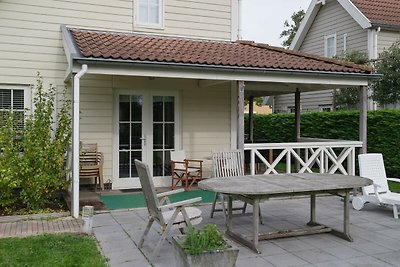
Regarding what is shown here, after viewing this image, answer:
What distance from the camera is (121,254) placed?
4898 mm

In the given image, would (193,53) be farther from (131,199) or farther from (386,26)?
(386,26)

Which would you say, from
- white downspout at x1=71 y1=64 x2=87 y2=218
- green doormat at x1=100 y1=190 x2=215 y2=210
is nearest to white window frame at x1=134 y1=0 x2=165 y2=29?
white downspout at x1=71 y1=64 x2=87 y2=218

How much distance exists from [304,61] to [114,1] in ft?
14.7

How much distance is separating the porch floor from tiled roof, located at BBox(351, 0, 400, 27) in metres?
9.90

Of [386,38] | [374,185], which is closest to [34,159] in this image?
[374,185]

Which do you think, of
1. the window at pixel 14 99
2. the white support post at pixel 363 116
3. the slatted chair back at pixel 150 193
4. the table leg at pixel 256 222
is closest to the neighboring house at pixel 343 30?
the white support post at pixel 363 116

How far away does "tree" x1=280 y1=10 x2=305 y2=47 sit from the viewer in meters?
34.3

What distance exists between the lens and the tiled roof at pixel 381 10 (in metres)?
15.1

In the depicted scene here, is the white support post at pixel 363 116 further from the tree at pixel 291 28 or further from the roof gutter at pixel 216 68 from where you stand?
the tree at pixel 291 28

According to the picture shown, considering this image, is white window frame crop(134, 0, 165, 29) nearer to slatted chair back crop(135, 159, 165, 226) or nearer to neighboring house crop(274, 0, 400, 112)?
slatted chair back crop(135, 159, 165, 226)

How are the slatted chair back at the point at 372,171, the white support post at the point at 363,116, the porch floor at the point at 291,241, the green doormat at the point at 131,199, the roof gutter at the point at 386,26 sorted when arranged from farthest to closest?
1. the roof gutter at the point at 386,26
2. the white support post at the point at 363,116
3. the green doormat at the point at 131,199
4. the slatted chair back at the point at 372,171
5. the porch floor at the point at 291,241

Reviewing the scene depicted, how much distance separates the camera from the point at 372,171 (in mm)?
7438

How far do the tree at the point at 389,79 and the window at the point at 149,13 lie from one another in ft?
22.3

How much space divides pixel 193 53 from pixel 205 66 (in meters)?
0.90
